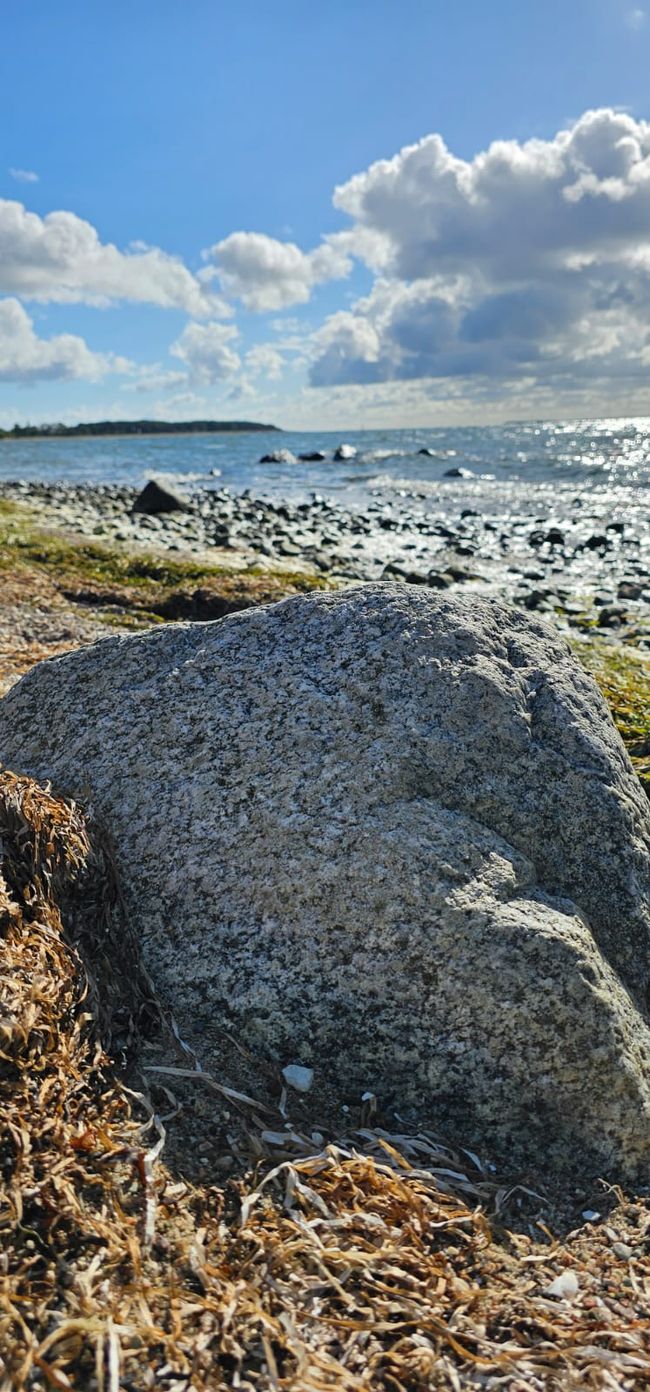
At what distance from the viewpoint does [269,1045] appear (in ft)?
9.26

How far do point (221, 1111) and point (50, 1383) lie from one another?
939 millimetres

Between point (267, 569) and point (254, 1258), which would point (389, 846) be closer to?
point (254, 1258)

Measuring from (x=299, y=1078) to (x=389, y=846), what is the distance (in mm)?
803

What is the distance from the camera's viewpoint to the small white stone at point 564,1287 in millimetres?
2230

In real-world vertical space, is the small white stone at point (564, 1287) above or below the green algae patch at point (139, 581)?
below

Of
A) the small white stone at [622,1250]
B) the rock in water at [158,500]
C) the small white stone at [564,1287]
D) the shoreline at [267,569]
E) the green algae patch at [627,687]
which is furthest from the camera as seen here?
the rock in water at [158,500]

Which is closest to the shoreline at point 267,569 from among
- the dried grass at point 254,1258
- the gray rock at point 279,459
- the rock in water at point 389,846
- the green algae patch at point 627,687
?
the green algae patch at point 627,687

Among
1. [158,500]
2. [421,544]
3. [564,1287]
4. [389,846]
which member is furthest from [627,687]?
[158,500]

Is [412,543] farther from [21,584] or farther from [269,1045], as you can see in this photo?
[269,1045]

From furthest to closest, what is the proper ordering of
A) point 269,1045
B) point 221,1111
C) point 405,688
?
1. point 405,688
2. point 269,1045
3. point 221,1111

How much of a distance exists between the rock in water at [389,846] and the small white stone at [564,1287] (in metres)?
0.39

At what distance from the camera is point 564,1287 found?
2.25 meters

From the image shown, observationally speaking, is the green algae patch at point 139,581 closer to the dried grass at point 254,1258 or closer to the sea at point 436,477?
the dried grass at point 254,1258

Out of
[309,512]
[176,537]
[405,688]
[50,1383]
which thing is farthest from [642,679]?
[309,512]
